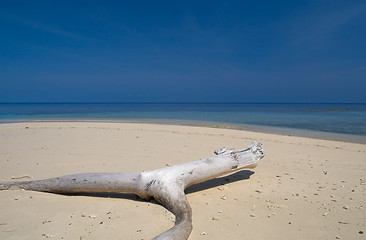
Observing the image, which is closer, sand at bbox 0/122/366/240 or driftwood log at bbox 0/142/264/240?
sand at bbox 0/122/366/240

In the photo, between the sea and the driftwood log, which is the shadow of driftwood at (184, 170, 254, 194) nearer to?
the driftwood log

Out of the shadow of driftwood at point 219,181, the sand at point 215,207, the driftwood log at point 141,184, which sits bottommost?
the shadow of driftwood at point 219,181

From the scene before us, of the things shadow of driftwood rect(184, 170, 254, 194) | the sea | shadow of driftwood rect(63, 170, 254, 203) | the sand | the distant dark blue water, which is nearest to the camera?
the sand

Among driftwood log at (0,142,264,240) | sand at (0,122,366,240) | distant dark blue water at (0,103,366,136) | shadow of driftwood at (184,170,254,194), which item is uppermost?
driftwood log at (0,142,264,240)

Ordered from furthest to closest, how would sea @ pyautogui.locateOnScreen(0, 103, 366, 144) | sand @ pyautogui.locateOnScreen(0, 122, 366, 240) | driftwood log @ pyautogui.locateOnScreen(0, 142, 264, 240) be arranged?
sea @ pyautogui.locateOnScreen(0, 103, 366, 144) → driftwood log @ pyautogui.locateOnScreen(0, 142, 264, 240) → sand @ pyautogui.locateOnScreen(0, 122, 366, 240)

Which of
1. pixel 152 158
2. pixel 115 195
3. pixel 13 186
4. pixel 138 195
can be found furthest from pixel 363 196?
pixel 13 186

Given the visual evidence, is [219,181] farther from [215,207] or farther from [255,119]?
[255,119]

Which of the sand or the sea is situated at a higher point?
the sand

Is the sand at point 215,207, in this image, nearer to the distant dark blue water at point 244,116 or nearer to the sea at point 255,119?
the sea at point 255,119

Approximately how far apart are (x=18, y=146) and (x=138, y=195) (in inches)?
248

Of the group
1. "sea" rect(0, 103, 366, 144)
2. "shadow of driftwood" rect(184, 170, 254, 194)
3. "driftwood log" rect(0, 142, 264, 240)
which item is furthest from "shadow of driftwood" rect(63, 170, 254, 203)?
"sea" rect(0, 103, 366, 144)

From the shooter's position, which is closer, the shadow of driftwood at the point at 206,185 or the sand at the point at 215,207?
the sand at the point at 215,207

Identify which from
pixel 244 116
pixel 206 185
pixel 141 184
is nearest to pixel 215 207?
pixel 206 185

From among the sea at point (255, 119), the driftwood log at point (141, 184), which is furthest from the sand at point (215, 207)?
the sea at point (255, 119)
